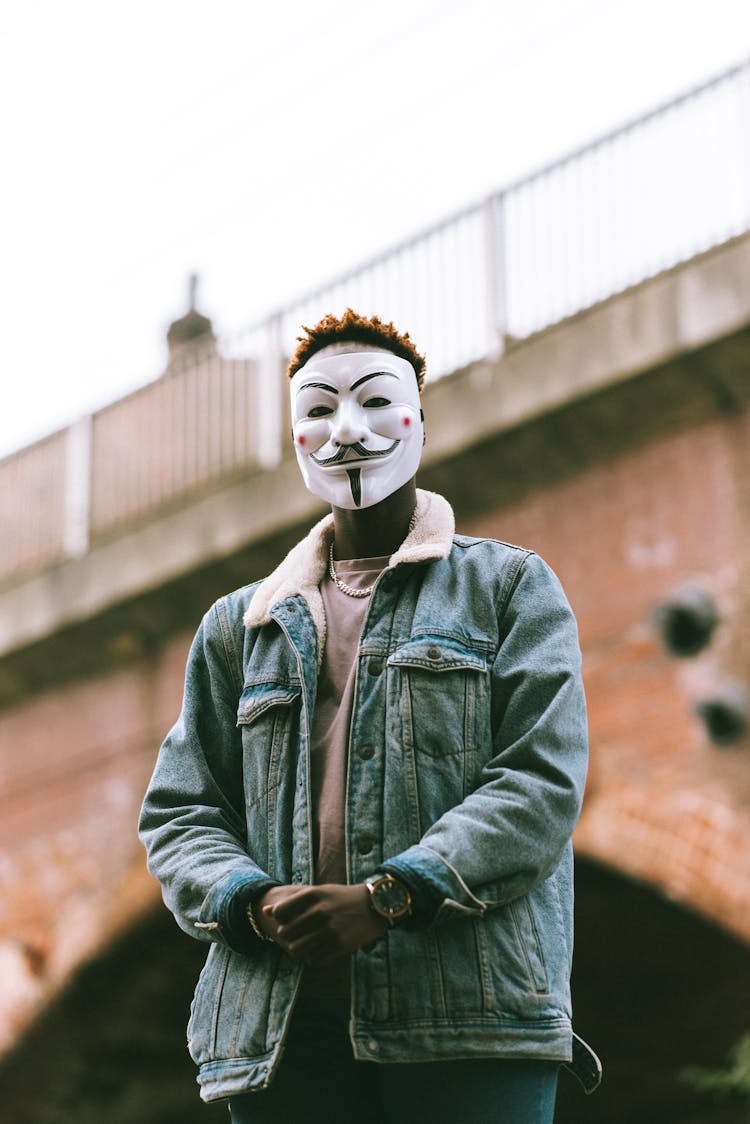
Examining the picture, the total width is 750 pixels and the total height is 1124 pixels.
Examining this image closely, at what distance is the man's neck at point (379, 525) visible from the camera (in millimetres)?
2531

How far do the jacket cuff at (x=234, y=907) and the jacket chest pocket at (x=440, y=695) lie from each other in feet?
0.90

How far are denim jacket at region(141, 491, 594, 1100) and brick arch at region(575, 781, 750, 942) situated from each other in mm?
4638

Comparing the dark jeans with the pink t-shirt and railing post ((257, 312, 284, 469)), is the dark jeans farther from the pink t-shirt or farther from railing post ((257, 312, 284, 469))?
railing post ((257, 312, 284, 469))

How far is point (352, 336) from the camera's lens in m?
→ 2.57

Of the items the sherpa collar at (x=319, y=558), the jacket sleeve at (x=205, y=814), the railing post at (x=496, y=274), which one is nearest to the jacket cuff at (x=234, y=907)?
the jacket sleeve at (x=205, y=814)

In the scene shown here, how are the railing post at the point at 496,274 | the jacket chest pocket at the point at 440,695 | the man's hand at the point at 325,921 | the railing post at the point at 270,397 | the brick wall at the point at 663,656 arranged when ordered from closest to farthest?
the man's hand at the point at 325,921
the jacket chest pocket at the point at 440,695
the brick wall at the point at 663,656
the railing post at the point at 496,274
the railing post at the point at 270,397

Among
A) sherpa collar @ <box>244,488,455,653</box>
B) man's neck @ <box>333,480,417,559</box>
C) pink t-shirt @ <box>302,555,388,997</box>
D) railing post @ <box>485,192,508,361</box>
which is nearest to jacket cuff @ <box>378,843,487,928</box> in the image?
pink t-shirt @ <box>302,555,388,997</box>

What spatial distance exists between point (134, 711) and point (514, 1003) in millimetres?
7496

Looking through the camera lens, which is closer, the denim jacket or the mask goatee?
the denim jacket

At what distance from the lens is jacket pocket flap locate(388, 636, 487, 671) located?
2258mm

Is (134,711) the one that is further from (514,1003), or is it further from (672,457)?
(514,1003)

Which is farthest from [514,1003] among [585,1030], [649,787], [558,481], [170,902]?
[585,1030]

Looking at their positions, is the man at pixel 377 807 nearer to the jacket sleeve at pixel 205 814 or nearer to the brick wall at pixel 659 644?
the jacket sleeve at pixel 205 814

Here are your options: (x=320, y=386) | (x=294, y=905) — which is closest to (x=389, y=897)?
(x=294, y=905)
